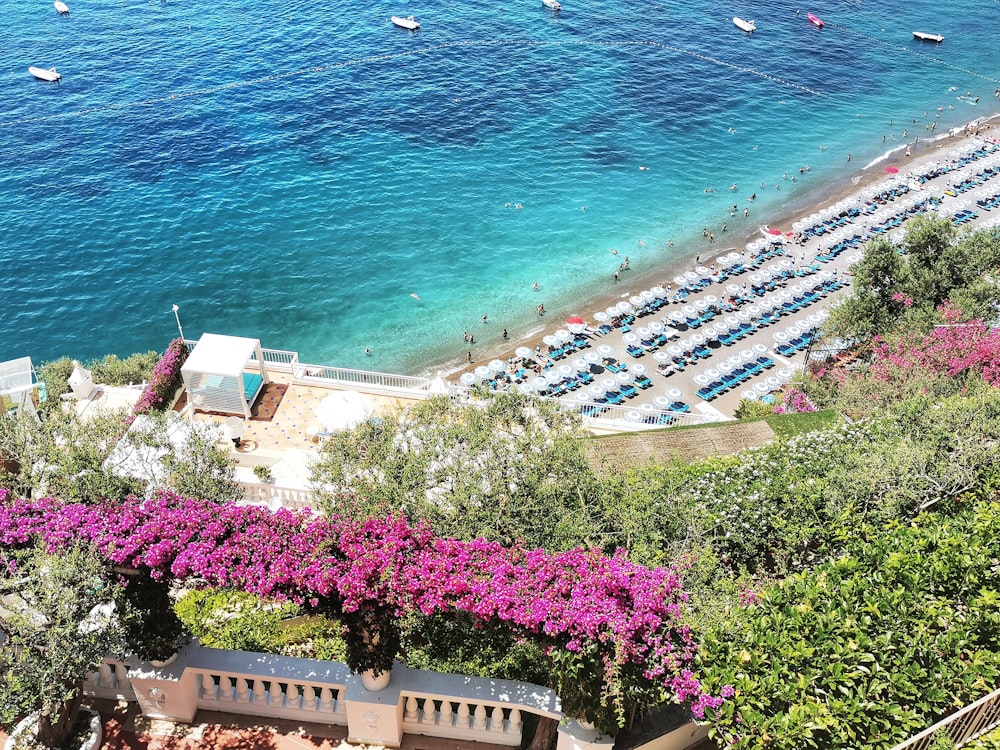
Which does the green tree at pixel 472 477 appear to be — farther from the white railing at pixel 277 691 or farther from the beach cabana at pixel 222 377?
the beach cabana at pixel 222 377

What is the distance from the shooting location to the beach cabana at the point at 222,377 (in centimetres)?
2556

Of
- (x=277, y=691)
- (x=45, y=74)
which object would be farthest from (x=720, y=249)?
(x=45, y=74)

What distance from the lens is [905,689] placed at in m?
9.92

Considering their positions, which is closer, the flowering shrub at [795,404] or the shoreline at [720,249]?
the flowering shrub at [795,404]

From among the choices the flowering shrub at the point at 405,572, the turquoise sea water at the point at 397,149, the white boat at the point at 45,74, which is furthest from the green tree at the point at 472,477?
the white boat at the point at 45,74

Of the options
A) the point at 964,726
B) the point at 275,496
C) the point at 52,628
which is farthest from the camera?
the point at 275,496

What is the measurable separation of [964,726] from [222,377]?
72.1ft

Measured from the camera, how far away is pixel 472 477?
582 inches

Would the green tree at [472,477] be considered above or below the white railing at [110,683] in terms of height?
above

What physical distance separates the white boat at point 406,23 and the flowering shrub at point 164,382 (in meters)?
58.0

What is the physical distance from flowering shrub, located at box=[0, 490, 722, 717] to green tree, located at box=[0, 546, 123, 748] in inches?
16.3

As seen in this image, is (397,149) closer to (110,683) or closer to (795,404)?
(795,404)

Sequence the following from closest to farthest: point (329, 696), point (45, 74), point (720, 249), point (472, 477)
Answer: point (329, 696)
point (472, 477)
point (720, 249)
point (45, 74)

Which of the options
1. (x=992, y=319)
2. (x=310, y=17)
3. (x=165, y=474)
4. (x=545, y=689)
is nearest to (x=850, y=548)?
(x=545, y=689)
